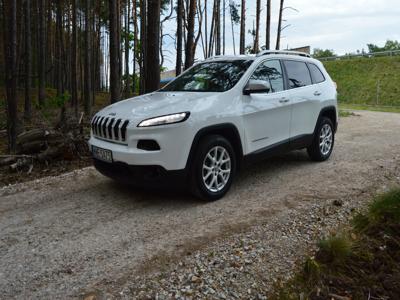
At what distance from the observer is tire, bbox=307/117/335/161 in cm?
630

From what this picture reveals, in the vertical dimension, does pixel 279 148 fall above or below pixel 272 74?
below

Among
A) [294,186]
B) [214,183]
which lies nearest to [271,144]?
[294,186]

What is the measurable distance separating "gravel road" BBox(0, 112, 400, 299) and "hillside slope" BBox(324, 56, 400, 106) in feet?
73.7

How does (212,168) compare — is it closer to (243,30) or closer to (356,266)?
(356,266)

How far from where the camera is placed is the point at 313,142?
6289 mm

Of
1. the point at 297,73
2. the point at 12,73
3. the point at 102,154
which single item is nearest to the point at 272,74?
the point at 297,73

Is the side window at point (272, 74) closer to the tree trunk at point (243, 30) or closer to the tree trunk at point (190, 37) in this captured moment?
the tree trunk at point (190, 37)

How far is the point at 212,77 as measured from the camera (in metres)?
5.18

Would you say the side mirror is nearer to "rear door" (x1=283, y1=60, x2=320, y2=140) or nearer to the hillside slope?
"rear door" (x1=283, y1=60, x2=320, y2=140)

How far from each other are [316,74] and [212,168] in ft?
10.3

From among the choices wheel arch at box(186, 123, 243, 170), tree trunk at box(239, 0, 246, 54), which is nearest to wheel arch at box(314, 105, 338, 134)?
wheel arch at box(186, 123, 243, 170)

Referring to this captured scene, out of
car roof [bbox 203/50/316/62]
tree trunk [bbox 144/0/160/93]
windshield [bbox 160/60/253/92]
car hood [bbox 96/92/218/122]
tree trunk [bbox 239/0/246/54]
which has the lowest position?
car hood [bbox 96/92/218/122]

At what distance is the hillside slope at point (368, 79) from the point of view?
86.9 ft

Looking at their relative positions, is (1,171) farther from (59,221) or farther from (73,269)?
(73,269)
